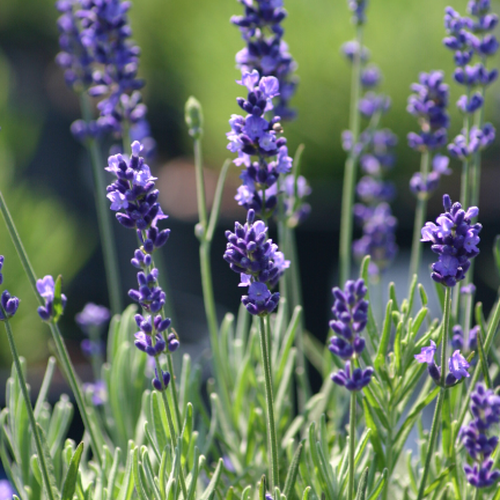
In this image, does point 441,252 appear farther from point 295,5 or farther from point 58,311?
point 295,5

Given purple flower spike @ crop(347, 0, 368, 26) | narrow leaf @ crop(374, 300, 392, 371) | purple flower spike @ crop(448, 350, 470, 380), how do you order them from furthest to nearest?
purple flower spike @ crop(347, 0, 368, 26) → narrow leaf @ crop(374, 300, 392, 371) → purple flower spike @ crop(448, 350, 470, 380)

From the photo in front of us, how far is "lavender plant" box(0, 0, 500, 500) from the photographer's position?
0.71 m

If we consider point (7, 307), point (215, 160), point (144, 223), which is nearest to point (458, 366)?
point (144, 223)

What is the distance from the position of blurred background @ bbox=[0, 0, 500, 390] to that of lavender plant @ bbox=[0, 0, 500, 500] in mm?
1006

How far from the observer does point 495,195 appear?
314cm

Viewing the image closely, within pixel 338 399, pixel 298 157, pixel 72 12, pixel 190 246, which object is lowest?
pixel 190 246

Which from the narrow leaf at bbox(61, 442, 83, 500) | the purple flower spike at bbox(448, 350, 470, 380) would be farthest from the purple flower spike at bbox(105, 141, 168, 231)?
the purple flower spike at bbox(448, 350, 470, 380)

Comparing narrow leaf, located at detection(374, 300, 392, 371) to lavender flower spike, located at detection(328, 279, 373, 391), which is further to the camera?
narrow leaf, located at detection(374, 300, 392, 371)

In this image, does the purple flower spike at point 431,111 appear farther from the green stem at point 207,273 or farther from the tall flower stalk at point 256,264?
the tall flower stalk at point 256,264

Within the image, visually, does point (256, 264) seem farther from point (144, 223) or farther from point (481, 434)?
point (481, 434)

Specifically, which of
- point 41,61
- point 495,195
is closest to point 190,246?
point 495,195

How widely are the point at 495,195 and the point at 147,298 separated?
271cm

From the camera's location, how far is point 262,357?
75cm

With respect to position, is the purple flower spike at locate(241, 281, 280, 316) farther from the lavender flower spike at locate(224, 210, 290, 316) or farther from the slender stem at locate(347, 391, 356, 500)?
the slender stem at locate(347, 391, 356, 500)
